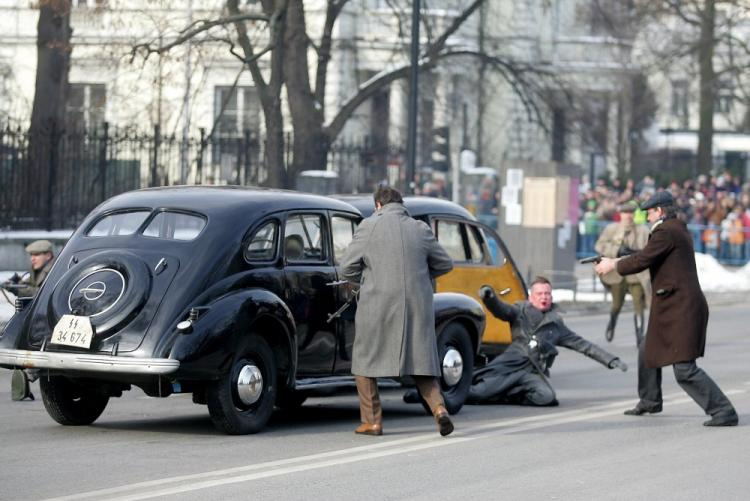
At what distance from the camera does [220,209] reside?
11.2 metres

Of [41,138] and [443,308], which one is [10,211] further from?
[443,308]

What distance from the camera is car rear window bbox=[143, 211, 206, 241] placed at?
435 inches

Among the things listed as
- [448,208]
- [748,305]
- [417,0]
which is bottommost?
[748,305]

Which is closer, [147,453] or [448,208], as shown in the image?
[147,453]

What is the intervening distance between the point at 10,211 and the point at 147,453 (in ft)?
47.2

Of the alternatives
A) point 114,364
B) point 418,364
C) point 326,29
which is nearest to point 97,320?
point 114,364

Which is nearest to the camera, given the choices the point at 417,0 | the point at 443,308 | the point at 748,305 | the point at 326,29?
the point at 443,308

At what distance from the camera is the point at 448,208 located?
1527cm

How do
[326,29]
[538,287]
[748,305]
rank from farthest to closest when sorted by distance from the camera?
[326,29] < [748,305] < [538,287]

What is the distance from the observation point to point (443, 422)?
1066cm

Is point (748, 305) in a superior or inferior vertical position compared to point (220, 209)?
inferior

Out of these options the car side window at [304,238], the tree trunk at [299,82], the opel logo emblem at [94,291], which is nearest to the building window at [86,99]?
the tree trunk at [299,82]

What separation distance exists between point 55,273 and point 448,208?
5.13 metres

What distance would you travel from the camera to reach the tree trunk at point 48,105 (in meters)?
23.8
